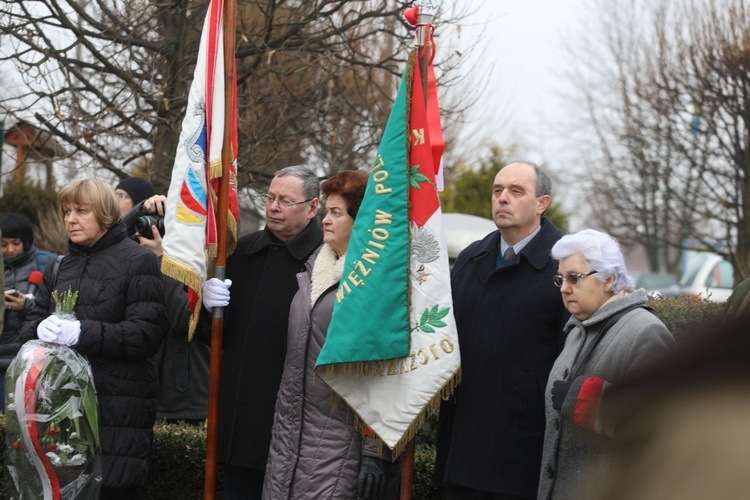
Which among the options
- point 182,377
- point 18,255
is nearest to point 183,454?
point 182,377

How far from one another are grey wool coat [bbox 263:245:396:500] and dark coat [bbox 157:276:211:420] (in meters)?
1.42

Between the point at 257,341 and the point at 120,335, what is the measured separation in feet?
2.10

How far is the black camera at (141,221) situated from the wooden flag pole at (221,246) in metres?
0.76

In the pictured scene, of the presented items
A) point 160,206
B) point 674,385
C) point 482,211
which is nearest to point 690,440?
point 674,385

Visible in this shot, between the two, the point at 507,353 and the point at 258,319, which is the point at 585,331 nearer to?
the point at 507,353

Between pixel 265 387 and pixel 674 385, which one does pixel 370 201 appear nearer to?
pixel 265 387

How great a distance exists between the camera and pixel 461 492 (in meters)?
4.21

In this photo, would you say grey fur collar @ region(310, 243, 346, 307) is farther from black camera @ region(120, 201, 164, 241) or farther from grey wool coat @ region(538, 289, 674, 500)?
black camera @ region(120, 201, 164, 241)

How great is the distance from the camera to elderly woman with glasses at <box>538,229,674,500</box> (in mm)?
3607

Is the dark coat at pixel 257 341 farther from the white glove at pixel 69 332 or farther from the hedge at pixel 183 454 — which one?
the hedge at pixel 183 454

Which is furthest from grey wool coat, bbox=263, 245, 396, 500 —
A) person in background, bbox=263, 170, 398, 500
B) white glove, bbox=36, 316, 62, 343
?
white glove, bbox=36, 316, 62, 343

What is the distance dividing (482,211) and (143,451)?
11.1m

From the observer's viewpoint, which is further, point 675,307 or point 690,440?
point 675,307

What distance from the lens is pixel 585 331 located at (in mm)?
3783
